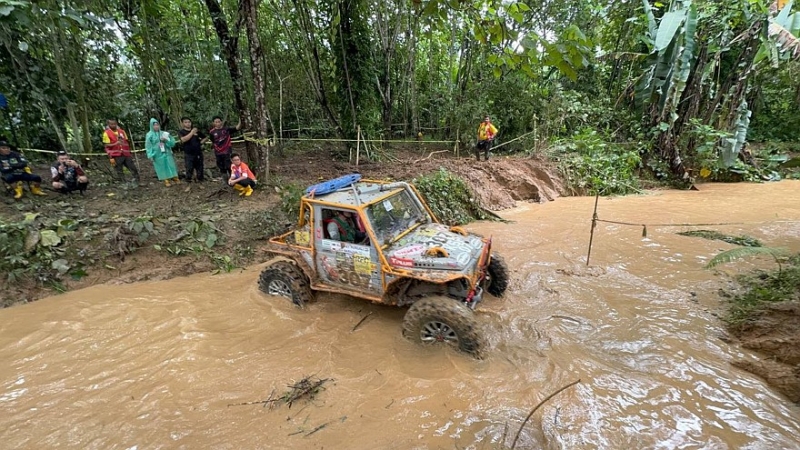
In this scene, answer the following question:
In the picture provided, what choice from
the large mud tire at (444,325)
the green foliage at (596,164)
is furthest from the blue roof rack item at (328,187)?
the green foliage at (596,164)

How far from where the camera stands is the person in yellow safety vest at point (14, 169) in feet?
21.8

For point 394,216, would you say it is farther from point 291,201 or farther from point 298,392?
point 291,201

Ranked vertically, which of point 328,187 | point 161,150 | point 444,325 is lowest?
point 444,325

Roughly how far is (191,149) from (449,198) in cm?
554

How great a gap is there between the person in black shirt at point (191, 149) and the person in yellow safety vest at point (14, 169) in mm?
2499

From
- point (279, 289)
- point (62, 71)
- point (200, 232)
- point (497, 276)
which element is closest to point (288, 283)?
point (279, 289)

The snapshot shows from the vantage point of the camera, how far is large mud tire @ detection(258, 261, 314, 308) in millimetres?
4488

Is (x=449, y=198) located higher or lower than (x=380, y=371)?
higher

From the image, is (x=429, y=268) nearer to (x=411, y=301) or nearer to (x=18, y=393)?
(x=411, y=301)

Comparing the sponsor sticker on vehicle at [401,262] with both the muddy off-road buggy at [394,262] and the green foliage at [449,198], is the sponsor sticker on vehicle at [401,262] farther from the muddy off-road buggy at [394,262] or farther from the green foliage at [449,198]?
the green foliage at [449,198]

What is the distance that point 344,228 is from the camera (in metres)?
4.07

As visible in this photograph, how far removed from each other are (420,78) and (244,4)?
890cm

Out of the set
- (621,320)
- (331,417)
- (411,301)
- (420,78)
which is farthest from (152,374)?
(420,78)

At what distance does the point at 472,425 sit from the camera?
285 centimetres
